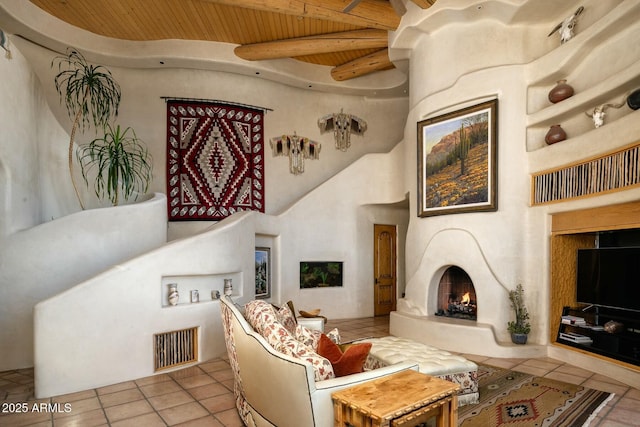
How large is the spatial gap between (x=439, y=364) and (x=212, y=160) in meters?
6.33

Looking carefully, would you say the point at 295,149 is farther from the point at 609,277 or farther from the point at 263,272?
the point at 609,277

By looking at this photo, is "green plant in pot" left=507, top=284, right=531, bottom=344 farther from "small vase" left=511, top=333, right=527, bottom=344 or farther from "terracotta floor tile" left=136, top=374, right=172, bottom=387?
"terracotta floor tile" left=136, top=374, right=172, bottom=387

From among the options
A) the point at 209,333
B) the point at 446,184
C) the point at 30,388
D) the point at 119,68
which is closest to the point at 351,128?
the point at 446,184

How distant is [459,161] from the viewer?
6.10 metres

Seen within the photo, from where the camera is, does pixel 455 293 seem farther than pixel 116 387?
Yes

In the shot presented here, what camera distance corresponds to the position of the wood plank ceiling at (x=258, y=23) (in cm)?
635

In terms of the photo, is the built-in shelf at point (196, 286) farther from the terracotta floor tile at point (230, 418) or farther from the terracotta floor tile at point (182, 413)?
the terracotta floor tile at point (230, 418)

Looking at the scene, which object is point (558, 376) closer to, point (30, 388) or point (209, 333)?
point (209, 333)

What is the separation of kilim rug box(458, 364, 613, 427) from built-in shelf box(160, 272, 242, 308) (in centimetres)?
357

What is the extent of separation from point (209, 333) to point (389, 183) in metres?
4.90

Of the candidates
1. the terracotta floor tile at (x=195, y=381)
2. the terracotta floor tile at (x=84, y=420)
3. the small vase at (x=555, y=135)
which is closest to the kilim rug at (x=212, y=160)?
the terracotta floor tile at (x=195, y=381)

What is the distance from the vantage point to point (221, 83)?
8375 millimetres

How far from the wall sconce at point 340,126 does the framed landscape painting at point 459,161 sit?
10.6ft

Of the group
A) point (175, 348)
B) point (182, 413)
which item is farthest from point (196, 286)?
point (182, 413)
